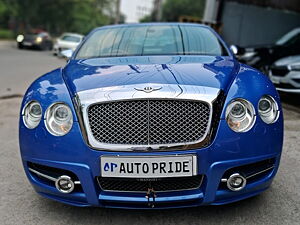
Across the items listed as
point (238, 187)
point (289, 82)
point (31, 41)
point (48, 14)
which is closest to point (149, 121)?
point (238, 187)

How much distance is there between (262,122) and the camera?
261 cm

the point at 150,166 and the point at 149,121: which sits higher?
the point at 149,121

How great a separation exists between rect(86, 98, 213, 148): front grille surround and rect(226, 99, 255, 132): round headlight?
0.15 meters

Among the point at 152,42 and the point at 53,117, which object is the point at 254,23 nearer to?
the point at 152,42

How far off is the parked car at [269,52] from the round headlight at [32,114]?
23.2 feet

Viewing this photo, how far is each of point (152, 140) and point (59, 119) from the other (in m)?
0.65

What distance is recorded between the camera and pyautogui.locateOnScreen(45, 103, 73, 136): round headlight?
8.47 feet

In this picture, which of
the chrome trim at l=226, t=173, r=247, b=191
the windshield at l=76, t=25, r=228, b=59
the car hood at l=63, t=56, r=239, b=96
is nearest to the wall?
the windshield at l=76, t=25, r=228, b=59

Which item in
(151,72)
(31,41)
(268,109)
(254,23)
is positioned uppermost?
(151,72)

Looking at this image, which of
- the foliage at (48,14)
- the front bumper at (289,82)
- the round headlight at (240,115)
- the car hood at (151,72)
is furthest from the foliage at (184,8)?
the round headlight at (240,115)

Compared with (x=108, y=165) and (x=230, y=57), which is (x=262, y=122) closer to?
(x=108, y=165)

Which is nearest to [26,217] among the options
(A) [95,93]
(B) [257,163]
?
(A) [95,93]

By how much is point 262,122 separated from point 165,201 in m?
0.83

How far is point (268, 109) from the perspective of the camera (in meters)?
2.70
